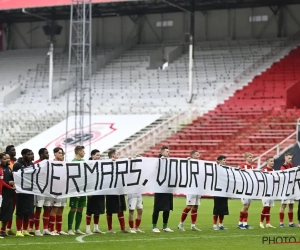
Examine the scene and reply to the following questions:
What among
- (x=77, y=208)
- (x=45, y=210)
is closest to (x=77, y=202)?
(x=77, y=208)

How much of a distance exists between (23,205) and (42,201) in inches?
26.8

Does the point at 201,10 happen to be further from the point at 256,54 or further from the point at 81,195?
the point at 81,195

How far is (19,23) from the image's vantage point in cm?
5819

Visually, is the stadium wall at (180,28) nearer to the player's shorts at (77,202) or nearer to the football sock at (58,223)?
the player's shorts at (77,202)

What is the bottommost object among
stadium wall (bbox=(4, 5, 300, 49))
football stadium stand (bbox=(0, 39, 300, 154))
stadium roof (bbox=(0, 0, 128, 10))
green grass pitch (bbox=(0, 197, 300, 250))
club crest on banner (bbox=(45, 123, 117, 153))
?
green grass pitch (bbox=(0, 197, 300, 250))

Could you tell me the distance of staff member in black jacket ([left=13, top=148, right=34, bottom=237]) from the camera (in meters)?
17.1

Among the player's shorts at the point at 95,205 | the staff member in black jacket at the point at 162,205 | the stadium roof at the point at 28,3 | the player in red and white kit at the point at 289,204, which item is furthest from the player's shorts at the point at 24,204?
the stadium roof at the point at 28,3

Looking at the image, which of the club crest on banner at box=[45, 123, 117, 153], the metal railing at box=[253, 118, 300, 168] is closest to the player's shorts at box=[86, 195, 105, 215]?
the metal railing at box=[253, 118, 300, 168]

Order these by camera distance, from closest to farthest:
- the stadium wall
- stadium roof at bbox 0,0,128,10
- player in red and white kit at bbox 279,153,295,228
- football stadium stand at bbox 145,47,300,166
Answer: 1. player in red and white kit at bbox 279,153,295,228
2. football stadium stand at bbox 145,47,300,166
3. stadium roof at bbox 0,0,128,10
4. the stadium wall

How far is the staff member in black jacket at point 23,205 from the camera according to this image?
56.1 ft

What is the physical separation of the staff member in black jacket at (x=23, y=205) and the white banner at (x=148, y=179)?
0.47 ft

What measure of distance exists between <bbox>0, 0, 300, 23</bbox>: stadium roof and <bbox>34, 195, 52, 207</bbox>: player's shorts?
28.1 metres

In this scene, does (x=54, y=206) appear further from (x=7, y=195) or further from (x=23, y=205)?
(x=7, y=195)

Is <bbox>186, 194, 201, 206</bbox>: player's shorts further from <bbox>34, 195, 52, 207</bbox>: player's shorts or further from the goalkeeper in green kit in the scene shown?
<bbox>34, 195, 52, 207</bbox>: player's shorts
